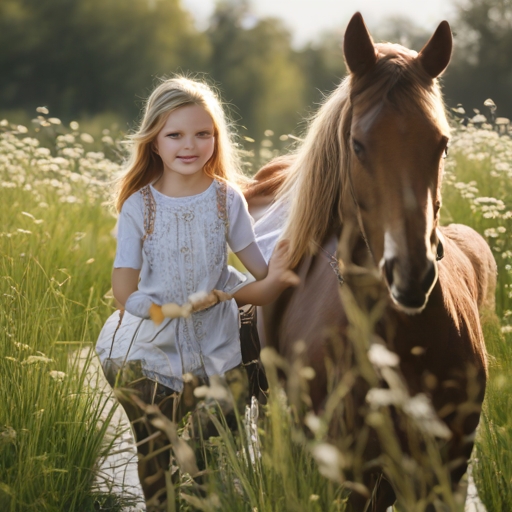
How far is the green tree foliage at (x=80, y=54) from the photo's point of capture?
36219 mm

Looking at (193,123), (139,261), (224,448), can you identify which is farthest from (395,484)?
(193,123)

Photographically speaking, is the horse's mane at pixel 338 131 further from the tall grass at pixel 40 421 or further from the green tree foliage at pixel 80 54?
the green tree foliage at pixel 80 54

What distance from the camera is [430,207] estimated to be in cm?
164

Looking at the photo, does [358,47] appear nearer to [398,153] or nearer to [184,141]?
[398,153]

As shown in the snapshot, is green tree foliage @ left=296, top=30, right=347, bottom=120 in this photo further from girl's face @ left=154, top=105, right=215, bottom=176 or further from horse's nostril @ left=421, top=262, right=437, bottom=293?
horse's nostril @ left=421, top=262, right=437, bottom=293

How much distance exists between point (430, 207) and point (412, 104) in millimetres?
304

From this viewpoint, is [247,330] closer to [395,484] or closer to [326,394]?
[326,394]

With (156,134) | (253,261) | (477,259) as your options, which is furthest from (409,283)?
(477,259)

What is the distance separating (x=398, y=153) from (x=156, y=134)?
99 centimetres

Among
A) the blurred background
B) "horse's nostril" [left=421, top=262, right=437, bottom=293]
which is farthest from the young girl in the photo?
the blurred background

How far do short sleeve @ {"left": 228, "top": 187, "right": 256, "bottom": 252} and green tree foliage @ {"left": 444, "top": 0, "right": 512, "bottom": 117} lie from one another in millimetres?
31674

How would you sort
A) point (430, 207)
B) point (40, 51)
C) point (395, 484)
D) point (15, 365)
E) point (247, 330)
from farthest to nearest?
point (40, 51) < point (247, 330) < point (15, 365) < point (395, 484) < point (430, 207)

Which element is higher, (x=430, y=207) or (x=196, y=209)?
(x=196, y=209)

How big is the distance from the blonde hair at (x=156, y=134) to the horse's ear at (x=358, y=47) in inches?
23.6
